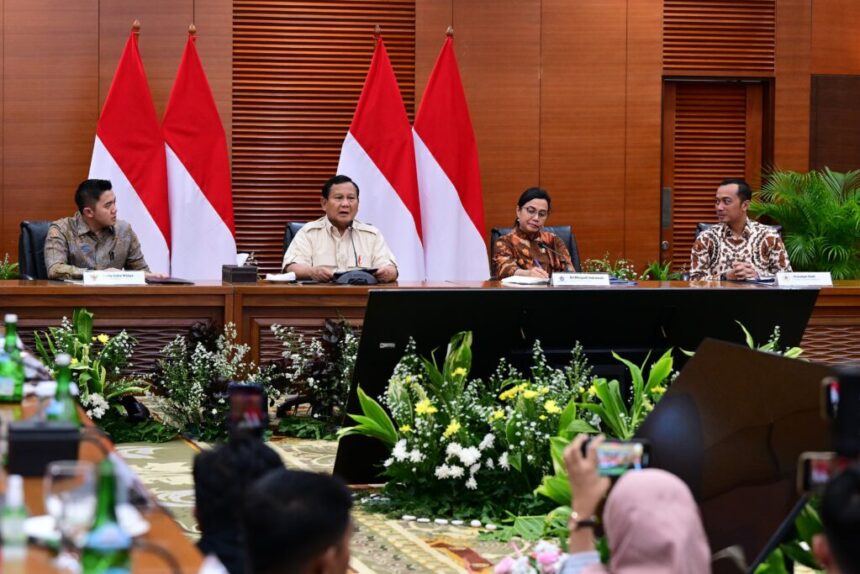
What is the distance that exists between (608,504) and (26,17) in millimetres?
7766

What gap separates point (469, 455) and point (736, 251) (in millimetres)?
3247

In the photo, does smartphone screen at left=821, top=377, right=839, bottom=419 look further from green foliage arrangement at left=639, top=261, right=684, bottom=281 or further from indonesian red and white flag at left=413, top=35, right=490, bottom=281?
green foliage arrangement at left=639, top=261, right=684, bottom=281

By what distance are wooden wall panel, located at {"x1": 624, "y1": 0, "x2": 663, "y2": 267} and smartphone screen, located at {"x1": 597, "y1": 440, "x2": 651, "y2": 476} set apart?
7289mm

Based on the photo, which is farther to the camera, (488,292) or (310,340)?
(310,340)

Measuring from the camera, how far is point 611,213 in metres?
9.55

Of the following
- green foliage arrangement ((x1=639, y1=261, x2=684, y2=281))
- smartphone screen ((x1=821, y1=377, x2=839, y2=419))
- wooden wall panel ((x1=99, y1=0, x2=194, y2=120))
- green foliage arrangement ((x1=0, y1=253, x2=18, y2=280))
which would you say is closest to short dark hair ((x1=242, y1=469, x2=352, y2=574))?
smartphone screen ((x1=821, y1=377, x2=839, y2=419))

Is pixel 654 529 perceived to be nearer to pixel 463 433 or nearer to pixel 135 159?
pixel 463 433

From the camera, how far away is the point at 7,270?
324 inches

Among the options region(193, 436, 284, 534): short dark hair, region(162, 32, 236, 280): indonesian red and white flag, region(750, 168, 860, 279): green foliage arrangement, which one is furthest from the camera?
region(750, 168, 860, 279): green foliage arrangement

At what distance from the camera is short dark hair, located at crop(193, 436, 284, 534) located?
7.30 ft

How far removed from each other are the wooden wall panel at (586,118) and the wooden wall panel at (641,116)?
0.05 meters

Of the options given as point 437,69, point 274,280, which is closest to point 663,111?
point 437,69

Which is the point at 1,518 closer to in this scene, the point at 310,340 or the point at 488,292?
the point at 488,292

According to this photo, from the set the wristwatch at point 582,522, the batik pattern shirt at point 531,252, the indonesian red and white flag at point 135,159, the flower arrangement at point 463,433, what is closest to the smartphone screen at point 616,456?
the wristwatch at point 582,522
